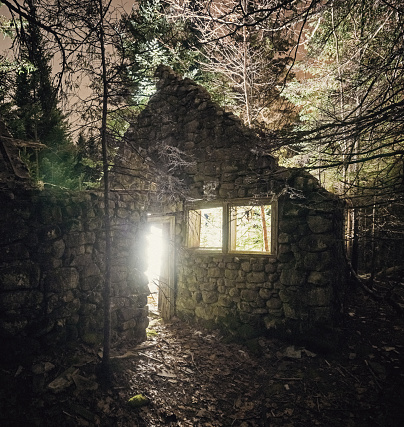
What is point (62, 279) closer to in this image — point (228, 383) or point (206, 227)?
point (228, 383)

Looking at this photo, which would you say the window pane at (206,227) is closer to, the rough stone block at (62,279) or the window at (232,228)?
the window at (232,228)

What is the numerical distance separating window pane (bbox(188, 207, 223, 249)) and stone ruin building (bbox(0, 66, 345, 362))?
4 centimetres

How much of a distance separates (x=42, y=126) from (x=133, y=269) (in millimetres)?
11570

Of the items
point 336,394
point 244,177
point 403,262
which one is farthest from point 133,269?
point 403,262

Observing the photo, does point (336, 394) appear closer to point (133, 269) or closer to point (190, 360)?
point (190, 360)

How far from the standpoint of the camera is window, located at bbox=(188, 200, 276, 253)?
6582 mm

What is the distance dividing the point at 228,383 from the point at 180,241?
3774 mm

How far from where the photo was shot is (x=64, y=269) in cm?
402

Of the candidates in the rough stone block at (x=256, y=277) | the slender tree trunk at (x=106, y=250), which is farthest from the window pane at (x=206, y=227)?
the slender tree trunk at (x=106, y=250)

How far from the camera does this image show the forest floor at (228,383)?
3.23 m

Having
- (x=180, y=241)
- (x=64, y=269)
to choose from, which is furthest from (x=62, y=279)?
(x=180, y=241)

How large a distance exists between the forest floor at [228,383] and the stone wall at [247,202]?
2.09 feet

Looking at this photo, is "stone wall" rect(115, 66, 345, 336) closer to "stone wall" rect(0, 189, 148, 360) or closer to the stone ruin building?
the stone ruin building

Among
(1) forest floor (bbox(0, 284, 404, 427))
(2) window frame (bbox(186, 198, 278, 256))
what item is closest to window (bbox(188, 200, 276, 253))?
(2) window frame (bbox(186, 198, 278, 256))
